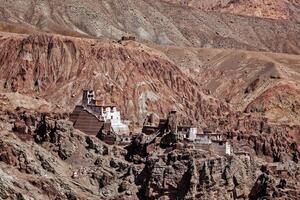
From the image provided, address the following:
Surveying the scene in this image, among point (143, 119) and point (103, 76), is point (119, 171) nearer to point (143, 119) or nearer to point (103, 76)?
point (143, 119)

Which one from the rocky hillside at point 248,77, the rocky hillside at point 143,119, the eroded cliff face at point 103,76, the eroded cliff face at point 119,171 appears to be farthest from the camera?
the rocky hillside at point 248,77

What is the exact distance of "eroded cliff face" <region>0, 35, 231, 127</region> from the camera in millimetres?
143250

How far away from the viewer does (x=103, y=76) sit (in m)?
148

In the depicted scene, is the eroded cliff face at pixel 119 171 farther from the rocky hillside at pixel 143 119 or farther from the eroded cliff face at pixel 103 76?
the eroded cliff face at pixel 103 76

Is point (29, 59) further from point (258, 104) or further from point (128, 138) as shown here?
point (128, 138)

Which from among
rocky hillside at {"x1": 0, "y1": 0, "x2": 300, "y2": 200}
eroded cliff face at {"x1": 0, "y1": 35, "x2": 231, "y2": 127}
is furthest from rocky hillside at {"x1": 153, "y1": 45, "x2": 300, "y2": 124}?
eroded cliff face at {"x1": 0, "y1": 35, "x2": 231, "y2": 127}

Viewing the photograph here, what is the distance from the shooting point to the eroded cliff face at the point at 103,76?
143250 millimetres

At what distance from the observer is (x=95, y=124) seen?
8819 cm

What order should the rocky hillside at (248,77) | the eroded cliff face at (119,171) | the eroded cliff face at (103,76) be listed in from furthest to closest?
the rocky hillside at (248,77) < the eroded cliff face at (103,76) < the eroded cliff face at (119,171)

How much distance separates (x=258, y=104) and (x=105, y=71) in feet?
94.8

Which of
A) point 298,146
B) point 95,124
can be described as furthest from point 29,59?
point 95,124

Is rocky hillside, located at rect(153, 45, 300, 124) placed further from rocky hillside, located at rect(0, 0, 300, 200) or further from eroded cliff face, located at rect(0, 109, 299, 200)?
eroded cliff face, located at rect(0, 109, 299, 200)

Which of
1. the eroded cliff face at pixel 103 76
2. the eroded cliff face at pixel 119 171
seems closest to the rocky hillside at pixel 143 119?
the eroded cliff face at pixel 119 171

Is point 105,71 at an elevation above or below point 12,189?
above
